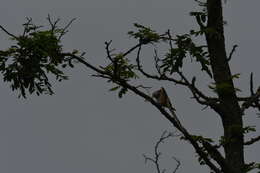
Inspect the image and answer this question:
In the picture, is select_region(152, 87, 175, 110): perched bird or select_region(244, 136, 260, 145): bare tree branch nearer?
select_region(152, 87, 175, 110): perched bird

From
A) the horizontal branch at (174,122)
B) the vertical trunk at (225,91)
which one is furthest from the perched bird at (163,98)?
the vertical trunk at (225,91)

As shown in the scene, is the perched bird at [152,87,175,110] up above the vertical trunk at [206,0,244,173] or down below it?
below

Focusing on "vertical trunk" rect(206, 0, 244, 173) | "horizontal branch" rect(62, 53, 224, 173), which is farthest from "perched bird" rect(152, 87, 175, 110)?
"vertical trunk" rect(206, 0, 244, 173)

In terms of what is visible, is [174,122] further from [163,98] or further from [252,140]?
[252,140]

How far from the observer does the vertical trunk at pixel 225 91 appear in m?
13.2

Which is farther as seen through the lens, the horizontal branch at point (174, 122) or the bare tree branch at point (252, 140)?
the bare tree branch at point (252, 140)

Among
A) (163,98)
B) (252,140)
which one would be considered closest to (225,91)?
(252,140)

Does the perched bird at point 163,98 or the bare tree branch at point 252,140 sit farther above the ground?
the bare tree branch at point 252,140

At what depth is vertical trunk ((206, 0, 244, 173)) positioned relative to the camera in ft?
43.4

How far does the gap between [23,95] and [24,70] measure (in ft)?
1.43

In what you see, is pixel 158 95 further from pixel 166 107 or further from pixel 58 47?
pixel 58 47

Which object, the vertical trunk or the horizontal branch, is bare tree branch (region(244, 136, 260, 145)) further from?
the horizontal branch

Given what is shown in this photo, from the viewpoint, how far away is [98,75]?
12438 mm

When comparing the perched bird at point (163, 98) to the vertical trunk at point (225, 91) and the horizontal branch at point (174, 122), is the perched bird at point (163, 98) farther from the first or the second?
the vertical trunk at point (225, 91)
